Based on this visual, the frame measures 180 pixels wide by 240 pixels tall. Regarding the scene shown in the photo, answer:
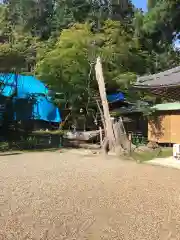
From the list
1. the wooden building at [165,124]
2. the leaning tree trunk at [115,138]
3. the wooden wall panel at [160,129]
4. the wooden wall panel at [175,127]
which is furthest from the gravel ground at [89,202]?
the wooden wall panel at [160,129]

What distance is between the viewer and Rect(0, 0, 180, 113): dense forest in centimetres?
2206

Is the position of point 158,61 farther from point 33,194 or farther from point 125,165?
point 33,194

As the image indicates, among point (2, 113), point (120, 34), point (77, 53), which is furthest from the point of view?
point (120, 34)

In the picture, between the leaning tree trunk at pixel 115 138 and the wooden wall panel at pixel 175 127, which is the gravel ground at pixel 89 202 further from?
the wooden wall panel at pixel 175 127

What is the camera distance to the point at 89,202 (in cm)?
673

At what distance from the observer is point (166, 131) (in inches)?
734

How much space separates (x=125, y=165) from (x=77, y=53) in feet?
42.3

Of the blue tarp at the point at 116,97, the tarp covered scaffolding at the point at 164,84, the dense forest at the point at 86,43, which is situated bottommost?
the tarp covered scaffolding at the point at 164,84

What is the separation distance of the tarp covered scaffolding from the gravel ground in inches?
81.5

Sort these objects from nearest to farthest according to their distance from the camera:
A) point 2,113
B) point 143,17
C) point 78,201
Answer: point 78,201, point 2,113, point 143,17

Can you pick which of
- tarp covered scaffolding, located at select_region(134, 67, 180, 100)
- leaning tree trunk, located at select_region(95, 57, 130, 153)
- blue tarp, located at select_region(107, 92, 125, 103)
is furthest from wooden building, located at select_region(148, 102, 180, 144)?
tarp covered scaffolding, located at select_region(134, 67, 180, 100)

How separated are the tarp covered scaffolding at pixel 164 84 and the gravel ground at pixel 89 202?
2070 millimetres

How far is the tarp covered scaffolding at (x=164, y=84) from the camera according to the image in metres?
8.77

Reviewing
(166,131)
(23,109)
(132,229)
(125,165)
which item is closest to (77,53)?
(23,109)
